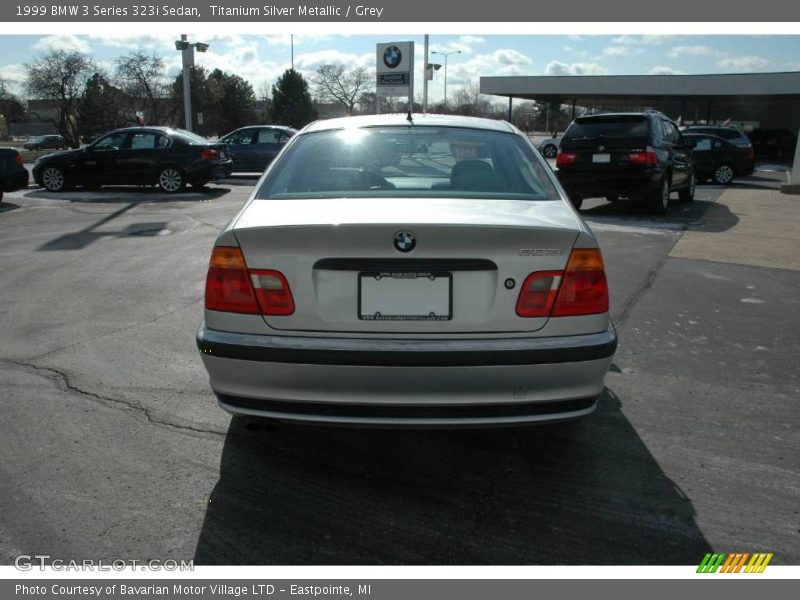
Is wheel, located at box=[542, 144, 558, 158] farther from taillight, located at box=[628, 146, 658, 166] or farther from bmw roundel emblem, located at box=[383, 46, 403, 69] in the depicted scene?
taillight, located at box=[628, 146, 658, 166]

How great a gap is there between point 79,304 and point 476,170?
417 centimetres

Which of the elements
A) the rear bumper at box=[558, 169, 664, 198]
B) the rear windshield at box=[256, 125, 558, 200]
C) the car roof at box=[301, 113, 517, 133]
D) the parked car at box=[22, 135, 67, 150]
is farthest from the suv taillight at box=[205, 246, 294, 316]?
the parked car at box=[22, 135, 67, 150]

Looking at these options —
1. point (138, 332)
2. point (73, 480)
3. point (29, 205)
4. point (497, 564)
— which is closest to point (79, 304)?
point (138, 332)

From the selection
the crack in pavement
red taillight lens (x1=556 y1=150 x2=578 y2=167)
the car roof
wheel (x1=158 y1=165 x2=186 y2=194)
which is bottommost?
the crack in pavement

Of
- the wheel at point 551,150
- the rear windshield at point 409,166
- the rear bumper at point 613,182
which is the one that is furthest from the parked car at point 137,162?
the wheel at point 551,150

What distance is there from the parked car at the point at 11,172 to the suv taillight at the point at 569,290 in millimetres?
14303

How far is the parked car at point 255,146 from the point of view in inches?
813

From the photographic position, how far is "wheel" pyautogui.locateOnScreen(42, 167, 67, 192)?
16.6m

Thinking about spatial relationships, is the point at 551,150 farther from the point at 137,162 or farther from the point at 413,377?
the point at 413,377

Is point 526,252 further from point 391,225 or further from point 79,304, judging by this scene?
point 79,304

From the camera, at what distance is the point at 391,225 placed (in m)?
2.79

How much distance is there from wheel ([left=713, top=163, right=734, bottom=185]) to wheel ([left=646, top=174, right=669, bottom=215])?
28.7ft

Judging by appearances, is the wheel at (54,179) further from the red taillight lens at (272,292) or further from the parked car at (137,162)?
the red taillight lens at (272,292)

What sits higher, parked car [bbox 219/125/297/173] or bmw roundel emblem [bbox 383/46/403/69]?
bmw roundel emblem [bbox 383/46/403/69]
